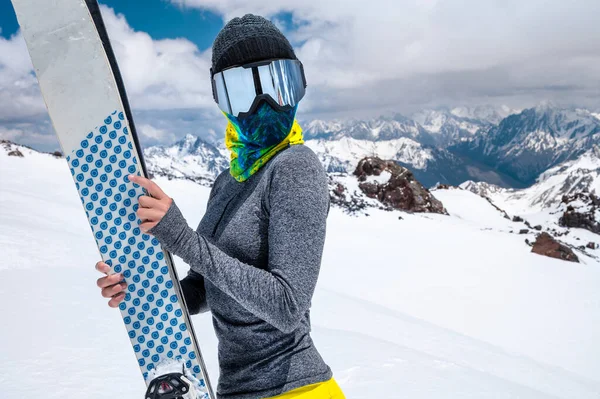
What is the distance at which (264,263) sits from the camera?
5.60 feet

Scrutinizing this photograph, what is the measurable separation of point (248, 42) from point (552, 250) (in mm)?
20383

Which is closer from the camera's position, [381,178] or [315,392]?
[315,392]

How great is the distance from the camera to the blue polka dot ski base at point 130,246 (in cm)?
173

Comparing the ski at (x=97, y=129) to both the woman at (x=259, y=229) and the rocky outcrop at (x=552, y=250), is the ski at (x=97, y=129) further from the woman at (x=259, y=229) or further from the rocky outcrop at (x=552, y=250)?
the rocky outcrop at (x=552, y=250)

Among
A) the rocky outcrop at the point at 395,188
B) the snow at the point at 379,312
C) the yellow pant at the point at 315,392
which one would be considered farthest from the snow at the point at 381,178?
the yellow pant at the point at 315,392

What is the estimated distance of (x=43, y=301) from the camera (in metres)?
5.19

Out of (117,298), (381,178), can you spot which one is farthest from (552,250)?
(117,298)

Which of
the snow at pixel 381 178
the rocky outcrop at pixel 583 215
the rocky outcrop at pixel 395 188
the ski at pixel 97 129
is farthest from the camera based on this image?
the rocky outcrop at pixel 583 215

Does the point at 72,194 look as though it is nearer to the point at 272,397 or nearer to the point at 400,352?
the point at 400,352

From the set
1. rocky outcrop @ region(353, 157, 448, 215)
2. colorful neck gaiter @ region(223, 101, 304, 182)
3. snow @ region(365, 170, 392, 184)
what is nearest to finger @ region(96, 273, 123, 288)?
colorful neck gaiter @ region(223, 101, 304, 182)

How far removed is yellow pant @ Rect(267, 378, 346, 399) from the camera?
1.74 meters

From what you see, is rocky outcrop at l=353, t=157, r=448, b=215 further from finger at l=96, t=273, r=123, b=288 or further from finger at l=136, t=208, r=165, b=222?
finger at l=136, t=208, r=165, b=222

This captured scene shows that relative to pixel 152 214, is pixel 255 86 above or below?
above

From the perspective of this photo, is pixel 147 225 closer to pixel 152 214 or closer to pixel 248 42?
pixel 152 214
